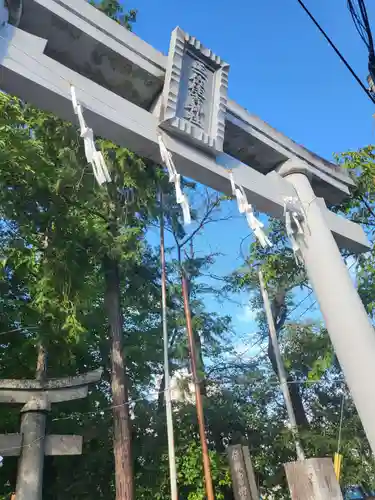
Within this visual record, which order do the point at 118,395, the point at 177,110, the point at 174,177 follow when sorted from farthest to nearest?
1. the point at 118,395
2. the point at 177,110
3. the point at 174,177

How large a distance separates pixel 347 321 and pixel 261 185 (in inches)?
53.1

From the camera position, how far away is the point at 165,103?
9.57 feet

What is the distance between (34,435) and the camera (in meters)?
5.28

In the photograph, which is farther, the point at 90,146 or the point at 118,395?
the point at 118,395

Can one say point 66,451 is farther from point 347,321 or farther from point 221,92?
point 221,92

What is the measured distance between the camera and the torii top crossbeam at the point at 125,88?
2357mm

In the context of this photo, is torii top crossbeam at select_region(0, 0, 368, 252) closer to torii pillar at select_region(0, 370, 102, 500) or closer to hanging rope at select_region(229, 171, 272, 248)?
hanging rope at select_region(229, 171, 272, 248)

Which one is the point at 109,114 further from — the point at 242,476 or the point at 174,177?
the point at 242,476

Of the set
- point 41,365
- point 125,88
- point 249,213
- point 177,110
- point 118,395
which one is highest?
point 125,88

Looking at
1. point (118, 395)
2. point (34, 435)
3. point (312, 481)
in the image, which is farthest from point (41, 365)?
point (312, 481)

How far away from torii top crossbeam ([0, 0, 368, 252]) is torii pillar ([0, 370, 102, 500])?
4.18 metres

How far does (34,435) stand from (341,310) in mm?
4397

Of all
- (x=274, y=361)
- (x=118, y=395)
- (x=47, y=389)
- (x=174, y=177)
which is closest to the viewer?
(x=174, y=177)

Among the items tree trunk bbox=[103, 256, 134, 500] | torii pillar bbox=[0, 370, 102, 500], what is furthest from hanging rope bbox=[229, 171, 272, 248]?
tree trunk bbox=[103, 256, 134, 500]
